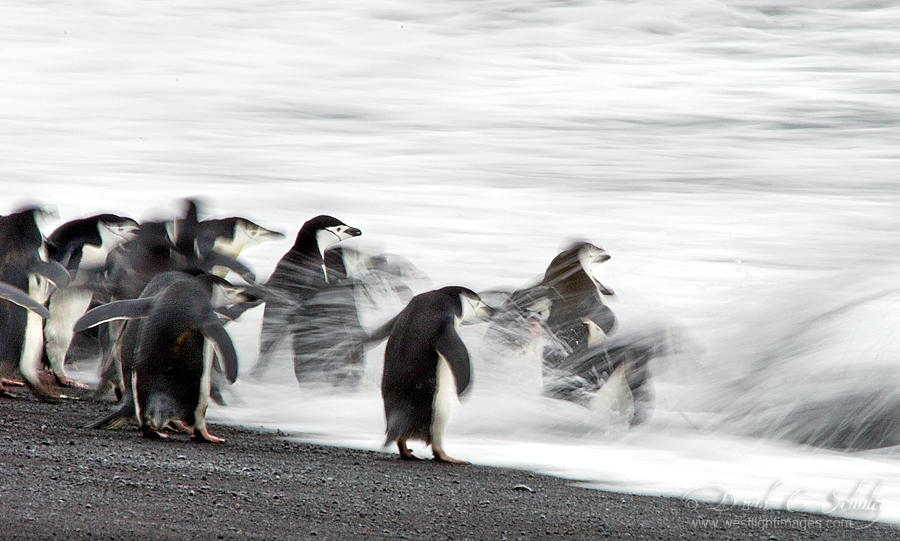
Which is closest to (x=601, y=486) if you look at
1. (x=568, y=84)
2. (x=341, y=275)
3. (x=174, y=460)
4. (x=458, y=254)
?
(x=174, y=460)

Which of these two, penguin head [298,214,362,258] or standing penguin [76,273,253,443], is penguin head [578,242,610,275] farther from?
standing penguin [76,273,253,443]

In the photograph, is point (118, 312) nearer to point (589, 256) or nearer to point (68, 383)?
point (68, 383)

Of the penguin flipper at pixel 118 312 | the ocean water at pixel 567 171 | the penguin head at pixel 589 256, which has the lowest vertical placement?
the ocean water at pixel 567 171

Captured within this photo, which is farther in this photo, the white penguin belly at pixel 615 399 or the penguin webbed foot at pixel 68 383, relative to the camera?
the penguin webbed foot at pixel 68 383

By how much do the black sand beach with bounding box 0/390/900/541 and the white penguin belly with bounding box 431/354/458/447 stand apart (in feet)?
0.67

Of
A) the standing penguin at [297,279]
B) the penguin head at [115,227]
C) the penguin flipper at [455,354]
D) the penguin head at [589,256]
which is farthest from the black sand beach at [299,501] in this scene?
the penguin head at [115,227]

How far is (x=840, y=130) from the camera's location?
1243 centimetres

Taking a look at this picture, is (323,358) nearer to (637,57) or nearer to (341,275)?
(341,275)

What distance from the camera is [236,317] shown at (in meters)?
5.07

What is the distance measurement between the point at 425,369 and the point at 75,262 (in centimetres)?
247

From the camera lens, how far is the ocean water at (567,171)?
5121mm

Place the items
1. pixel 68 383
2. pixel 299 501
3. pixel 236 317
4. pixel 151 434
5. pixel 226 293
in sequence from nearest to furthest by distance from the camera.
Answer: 1. pixel 299 501
2. pixel 151 434
3. pixel 226 293
4. pixel 236 317
5. pixel 68 383

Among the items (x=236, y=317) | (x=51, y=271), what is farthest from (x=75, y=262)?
(x=236, y=317)

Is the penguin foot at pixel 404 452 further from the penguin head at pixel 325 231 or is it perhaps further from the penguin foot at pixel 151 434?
the penguin head at pixel 325 231
